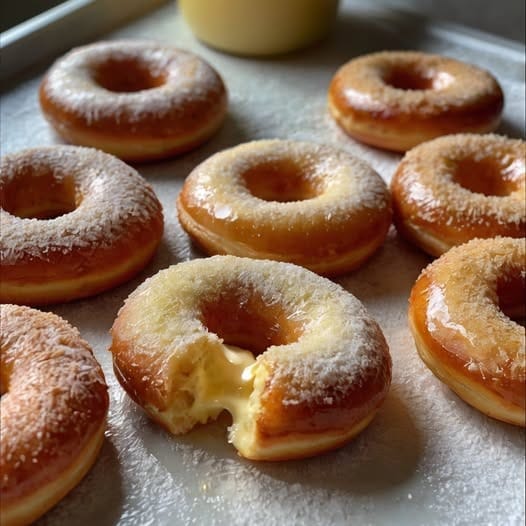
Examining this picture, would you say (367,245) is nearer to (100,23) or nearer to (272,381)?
(272,381)

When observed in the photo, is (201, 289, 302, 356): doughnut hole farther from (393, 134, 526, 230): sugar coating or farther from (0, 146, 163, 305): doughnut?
(393, 134, 526, 230): sugar coating

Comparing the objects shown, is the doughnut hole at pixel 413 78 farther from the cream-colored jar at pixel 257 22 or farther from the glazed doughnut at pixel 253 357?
the glazed doughnut at pixel 253 357

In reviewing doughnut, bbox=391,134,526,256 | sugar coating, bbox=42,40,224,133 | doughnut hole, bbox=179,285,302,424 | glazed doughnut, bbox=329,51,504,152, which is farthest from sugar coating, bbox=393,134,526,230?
sugar coating, bbox=42,40,224,133

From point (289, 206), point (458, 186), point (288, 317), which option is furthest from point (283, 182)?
point (288, 317)

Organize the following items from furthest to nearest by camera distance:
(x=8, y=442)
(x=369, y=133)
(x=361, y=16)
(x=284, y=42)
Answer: (x=361, y=16), (x=284, y=42), (x=369, y=133), (x=8, y=442)

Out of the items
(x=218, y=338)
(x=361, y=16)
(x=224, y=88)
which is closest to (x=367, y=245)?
(x=218, y=338)

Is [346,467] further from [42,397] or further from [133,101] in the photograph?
[133,101]
